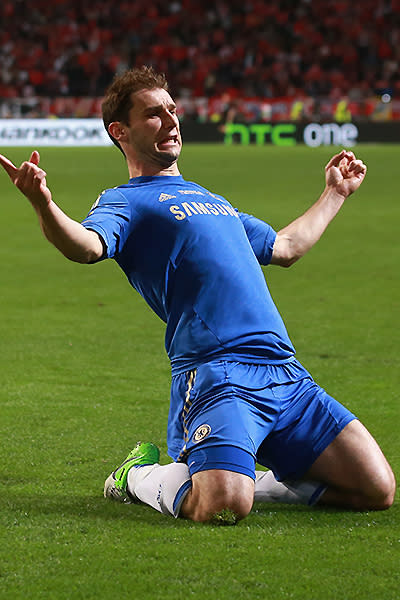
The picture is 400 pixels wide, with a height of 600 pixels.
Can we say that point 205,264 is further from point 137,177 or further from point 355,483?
point 355,483

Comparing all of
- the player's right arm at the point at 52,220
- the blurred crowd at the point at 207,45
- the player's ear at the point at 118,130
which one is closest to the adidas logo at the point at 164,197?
the player's ear at the point at 118,130

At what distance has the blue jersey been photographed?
3869 mm

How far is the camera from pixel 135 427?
4910 millimetres

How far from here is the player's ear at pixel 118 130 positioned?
4160mm

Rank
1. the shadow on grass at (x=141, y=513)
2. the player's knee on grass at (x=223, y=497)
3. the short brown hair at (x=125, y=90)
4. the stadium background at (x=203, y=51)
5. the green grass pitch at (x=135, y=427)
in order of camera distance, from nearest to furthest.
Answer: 1. the green grass pitch at (x=135, y=427)
2. the player's knee on grass at (x=223, y=497)
3. the shadow on grass at (x=141, y=513)
4. the short brown hair at (x=125, y=90)
5. the stadium background at (x=203, y=51)

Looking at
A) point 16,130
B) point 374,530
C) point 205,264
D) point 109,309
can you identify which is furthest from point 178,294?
point 16,130

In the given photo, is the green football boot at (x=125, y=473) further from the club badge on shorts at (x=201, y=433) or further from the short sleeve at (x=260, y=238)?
the short sleeve at (x=260, y=238)

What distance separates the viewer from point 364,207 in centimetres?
1493

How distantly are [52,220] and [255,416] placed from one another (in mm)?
1017

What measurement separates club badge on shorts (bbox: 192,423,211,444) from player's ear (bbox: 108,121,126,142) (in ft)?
4.05

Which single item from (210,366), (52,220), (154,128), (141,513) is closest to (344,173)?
(154,128)

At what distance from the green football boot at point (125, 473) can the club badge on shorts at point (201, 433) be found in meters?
0.36

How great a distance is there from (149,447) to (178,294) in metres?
0.64

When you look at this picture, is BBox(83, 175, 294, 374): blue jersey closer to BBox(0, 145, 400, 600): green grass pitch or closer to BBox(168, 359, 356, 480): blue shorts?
BBox(168, 359, 356, 480): blue shorts
